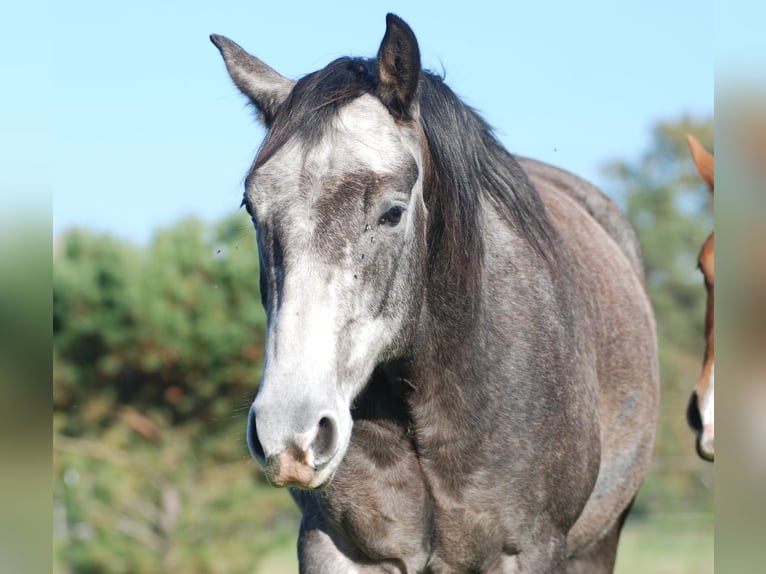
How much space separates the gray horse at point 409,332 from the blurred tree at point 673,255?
80.5ft

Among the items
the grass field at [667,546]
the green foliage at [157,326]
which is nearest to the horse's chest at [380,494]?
the green foliage at [157,326]

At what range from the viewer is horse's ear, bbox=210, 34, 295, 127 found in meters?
3.89

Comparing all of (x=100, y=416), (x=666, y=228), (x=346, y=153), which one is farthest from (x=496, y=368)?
(x=666, y=228)

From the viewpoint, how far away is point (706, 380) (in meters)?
6.12

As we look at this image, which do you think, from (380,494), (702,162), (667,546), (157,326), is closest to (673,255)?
(667,546)

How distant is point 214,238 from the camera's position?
14398mm

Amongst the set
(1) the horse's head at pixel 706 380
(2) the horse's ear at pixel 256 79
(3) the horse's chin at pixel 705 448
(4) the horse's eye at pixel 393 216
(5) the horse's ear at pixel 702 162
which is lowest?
(3) the horse's chin at pixel 705 448

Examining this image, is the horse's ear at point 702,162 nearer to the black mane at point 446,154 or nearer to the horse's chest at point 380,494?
the black mane at point 446,154

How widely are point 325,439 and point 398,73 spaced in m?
1.34

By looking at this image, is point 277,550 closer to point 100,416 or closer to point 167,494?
point 167,494

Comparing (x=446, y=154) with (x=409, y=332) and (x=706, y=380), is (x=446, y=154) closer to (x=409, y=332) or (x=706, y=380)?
(x=409, y=332)

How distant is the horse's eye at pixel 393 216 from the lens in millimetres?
3283

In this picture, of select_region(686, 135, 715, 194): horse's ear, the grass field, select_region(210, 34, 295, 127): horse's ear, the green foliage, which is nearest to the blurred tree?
the grass field

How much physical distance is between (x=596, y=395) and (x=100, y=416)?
11263 mm
